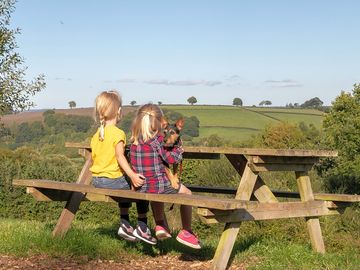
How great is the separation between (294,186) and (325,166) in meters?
26.0

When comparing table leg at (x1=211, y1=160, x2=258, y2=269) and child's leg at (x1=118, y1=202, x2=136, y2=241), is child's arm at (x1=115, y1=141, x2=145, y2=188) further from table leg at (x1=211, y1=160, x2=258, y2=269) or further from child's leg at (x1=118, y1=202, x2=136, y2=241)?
table leg at (x1=211, y1=160, x2=258, y2=269)

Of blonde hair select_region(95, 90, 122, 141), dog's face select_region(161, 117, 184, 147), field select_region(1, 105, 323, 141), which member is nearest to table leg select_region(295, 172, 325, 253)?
dog's face select_region(161, 117, 184, 147)

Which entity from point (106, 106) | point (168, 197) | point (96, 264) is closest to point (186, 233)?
point (168, 197)

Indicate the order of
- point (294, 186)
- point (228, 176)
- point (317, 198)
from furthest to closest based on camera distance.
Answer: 1. point (228, 176)
2. point (294, 186)
3. point (317, 198)

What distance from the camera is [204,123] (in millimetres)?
58781

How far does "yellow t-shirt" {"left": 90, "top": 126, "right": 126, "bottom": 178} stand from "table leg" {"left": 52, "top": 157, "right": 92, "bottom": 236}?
2.90 feet

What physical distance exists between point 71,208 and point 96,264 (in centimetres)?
118

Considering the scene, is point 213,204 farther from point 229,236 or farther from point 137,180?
point 137,180

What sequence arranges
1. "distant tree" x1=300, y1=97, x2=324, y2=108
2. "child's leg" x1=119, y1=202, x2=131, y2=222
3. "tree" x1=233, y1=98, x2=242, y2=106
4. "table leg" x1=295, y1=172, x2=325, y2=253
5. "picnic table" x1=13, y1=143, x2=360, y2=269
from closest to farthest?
"picnic table" x1=13, y1=143, x2=360, y2=269 → "child's leg" x1=119, y1=202, x2=131, y2=222 → "table leg" x1=295, y1=172, x2=325, y2=253 → "tree" x1=233, y1=98, x2=242, y2=106 → "distant tree" x1=300, y1=97, x2=324, y2=108

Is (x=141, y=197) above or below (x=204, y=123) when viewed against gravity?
above

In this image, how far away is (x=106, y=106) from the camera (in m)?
6.07

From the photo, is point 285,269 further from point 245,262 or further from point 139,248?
point 139,248

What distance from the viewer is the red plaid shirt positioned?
5773 millimetres

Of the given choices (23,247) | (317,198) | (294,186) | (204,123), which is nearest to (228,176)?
(294,186)
